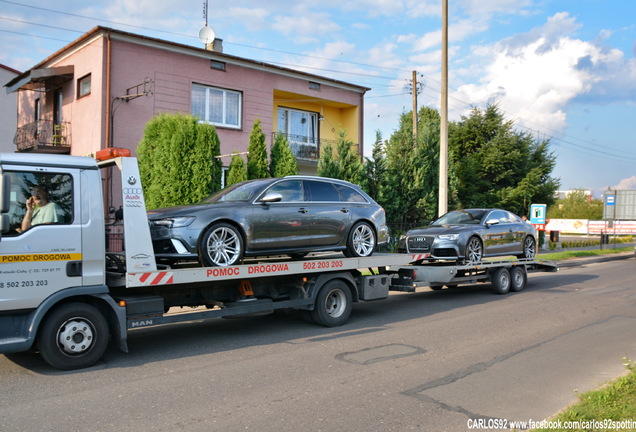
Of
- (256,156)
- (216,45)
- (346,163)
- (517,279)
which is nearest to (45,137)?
(216,45)

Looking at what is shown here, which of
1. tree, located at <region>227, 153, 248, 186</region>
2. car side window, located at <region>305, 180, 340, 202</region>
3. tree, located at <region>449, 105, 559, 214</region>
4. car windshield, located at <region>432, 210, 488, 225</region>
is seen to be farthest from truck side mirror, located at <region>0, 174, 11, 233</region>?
tree, located at <region>449, 105, 559, 214</region>

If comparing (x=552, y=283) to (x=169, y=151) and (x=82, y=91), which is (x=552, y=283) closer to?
(x=169, y=151)

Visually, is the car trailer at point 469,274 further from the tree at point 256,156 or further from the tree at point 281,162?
the tree at point 256,156

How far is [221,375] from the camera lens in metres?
6.12

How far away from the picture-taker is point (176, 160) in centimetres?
1470

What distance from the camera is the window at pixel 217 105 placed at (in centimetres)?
1978

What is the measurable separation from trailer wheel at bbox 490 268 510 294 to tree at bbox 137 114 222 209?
805cm

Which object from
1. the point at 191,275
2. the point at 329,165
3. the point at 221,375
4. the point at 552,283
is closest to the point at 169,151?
the point at 329,165

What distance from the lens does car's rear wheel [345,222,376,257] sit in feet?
30.5

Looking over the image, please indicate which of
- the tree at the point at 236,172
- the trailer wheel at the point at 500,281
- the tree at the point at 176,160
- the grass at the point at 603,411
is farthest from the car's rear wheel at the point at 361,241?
the tree at the point at 236,172

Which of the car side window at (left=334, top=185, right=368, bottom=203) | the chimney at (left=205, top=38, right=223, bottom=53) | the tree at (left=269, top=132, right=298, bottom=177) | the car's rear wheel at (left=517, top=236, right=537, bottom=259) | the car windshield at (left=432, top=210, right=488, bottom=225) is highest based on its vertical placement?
the chimney at (left=205, top=38, right=223, bottom=53)

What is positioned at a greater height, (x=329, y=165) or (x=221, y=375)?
(x=329, y=165)

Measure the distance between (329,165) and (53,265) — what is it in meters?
12.9

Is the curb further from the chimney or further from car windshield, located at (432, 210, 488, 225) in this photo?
the chimney
